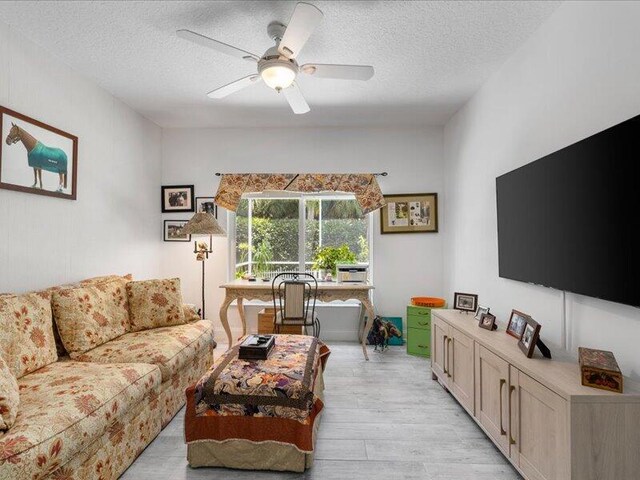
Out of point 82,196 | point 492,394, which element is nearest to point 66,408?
point 82,196

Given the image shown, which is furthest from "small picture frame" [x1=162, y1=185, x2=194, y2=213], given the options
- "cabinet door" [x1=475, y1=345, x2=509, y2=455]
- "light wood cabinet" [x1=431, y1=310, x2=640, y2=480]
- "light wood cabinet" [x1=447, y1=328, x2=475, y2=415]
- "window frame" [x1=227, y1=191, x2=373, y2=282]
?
"cabinet door" [x1=475, y1=345, x2=509, y2=455]

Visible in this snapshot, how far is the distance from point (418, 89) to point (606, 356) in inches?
105

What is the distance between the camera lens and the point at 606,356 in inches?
61.3

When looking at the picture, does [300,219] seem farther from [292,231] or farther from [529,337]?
[529,337]

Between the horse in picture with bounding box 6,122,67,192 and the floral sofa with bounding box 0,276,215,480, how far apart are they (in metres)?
0.84

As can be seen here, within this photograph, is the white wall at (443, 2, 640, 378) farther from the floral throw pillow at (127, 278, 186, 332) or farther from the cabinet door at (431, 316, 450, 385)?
the floral throw pillow at (127, 278, 186, 332)

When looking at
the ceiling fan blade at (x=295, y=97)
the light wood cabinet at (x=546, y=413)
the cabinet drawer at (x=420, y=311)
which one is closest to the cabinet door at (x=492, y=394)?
the light wood cabinet at (x=546, y=413)

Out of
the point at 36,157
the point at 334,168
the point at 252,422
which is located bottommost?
the point at 252,422

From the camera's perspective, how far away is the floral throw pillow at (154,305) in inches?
118

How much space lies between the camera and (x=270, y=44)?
8.57 feet

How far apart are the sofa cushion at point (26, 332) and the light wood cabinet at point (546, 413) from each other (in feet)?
8.68

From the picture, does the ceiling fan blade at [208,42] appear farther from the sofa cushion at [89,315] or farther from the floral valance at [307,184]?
the floral valance at [307,184]

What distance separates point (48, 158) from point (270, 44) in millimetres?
1868

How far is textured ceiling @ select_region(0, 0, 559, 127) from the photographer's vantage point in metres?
2.21
